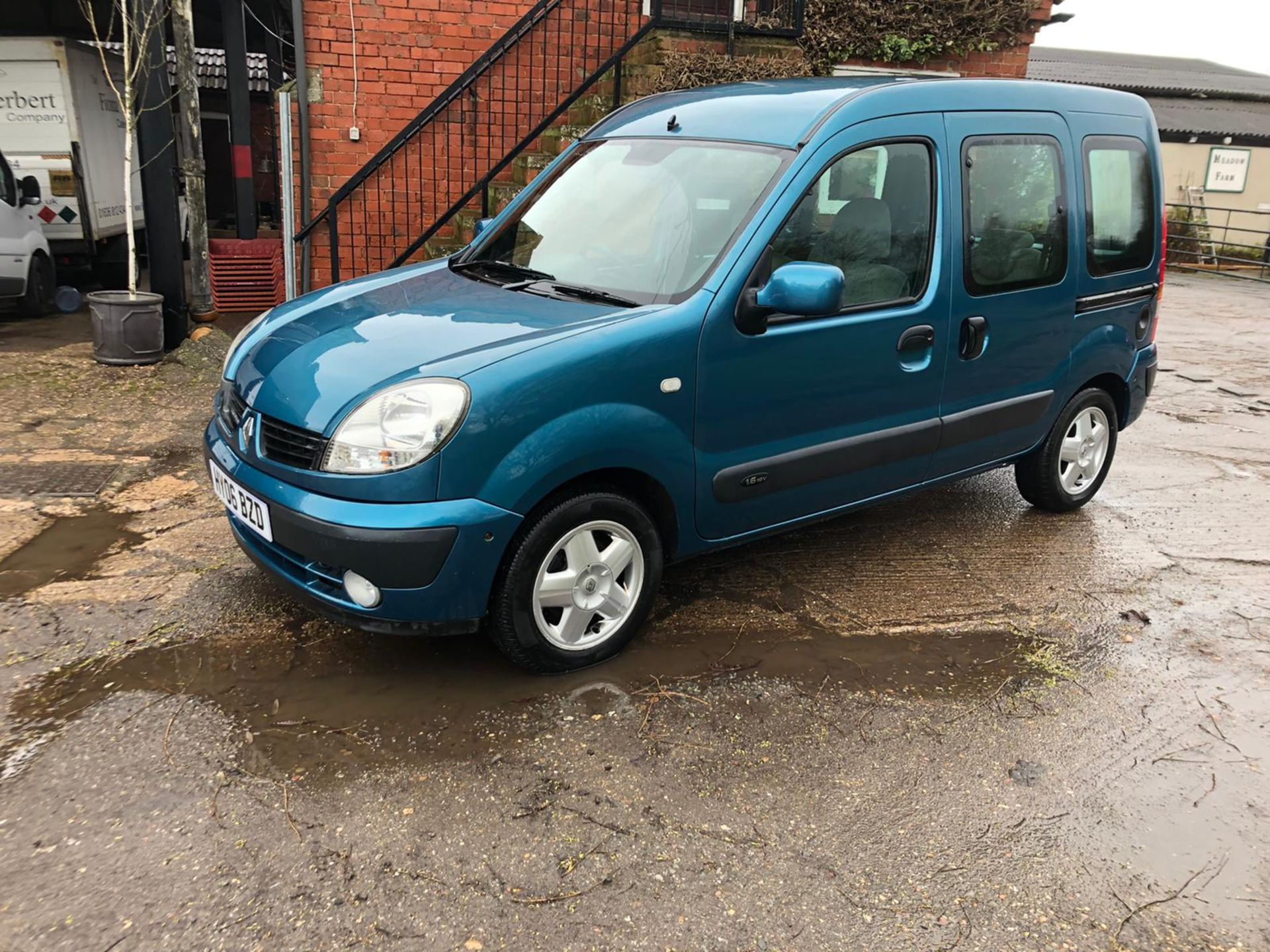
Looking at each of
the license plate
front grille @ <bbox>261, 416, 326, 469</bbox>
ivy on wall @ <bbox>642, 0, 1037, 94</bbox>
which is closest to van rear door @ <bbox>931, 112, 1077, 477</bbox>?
front grille @ <bbox>261, 416, 326, 469</bbox>

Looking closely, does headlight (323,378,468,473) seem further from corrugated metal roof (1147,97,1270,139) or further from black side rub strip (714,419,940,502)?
corrugated metal roof (1147,97,1270,139)

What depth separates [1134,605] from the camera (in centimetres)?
424

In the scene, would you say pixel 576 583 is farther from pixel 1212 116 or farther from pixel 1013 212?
pixel 1212 116

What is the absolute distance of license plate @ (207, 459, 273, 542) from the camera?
315 centimetres

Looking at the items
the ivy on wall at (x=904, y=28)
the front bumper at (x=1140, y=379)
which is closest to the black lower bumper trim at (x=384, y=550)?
the front bumper at (x=1140, y=379)

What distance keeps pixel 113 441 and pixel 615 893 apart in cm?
470

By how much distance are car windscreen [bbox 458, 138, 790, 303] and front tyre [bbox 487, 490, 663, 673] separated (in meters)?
0.79

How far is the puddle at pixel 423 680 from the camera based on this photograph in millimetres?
2988

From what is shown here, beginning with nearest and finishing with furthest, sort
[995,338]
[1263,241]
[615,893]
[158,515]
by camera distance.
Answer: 1. [615,893]
2. [995,338]
3. [158,515]
4. [1263,241]

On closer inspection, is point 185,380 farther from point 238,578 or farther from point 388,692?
point 388,692

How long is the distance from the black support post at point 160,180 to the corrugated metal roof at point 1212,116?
76.0 feet

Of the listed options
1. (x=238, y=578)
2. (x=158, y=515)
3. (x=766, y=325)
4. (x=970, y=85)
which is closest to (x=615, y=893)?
(x=766, y=325)

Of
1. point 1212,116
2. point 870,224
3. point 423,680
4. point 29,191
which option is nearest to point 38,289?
point 29,191

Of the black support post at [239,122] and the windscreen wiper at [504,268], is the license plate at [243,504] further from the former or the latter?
the black support post at [239,122]
